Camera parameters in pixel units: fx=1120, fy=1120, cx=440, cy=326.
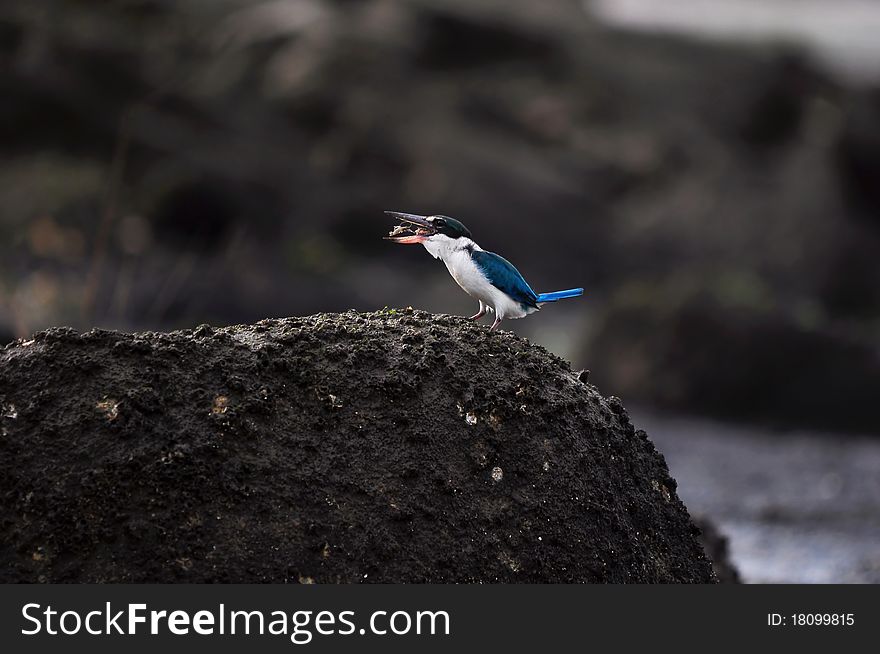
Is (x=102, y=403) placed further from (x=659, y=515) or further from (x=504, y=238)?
(x=504, y=238)

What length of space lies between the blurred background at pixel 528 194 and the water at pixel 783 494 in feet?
0.14

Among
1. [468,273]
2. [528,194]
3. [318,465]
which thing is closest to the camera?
[318,465]

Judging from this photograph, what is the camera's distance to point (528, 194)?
2280cm

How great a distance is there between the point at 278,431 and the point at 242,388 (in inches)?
7.6

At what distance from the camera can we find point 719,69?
27516 mm

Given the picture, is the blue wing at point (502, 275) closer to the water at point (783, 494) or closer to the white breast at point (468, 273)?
the white breast at point (468, 273)

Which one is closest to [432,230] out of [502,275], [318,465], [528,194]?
[502,275]

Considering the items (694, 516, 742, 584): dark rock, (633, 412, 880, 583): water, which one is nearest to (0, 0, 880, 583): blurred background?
(633, 412, 880, 583): water

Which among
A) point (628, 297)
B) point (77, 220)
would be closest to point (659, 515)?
point (628, 297)

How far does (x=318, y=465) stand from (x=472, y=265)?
3.86 feet

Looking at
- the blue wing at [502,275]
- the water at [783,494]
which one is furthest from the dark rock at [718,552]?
the blue wing at [502,275]

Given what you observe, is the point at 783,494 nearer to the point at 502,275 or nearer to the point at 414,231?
the point at 502,275

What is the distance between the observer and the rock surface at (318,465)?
11.0 ft

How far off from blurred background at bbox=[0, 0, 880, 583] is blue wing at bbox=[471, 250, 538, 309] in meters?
5.00
